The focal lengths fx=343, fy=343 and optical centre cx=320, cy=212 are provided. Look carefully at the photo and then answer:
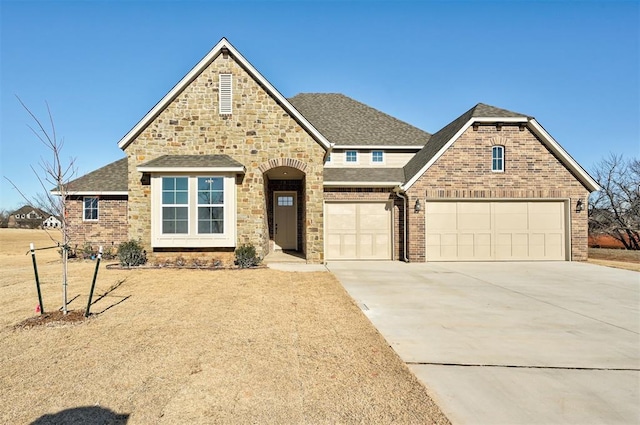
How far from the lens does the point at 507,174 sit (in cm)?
1409

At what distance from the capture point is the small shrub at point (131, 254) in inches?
464

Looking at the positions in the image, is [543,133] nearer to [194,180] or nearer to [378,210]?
[378,210]

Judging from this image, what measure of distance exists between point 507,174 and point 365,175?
582 cm

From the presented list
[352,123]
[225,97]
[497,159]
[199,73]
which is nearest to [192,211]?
[225,97]

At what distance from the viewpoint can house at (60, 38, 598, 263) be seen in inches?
480

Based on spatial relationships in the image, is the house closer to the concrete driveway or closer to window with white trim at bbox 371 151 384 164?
window with white trim at bbox 371 151 384 164

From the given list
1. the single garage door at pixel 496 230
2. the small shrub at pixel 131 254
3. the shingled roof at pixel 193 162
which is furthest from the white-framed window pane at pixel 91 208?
the single garage door at pixel 496 230

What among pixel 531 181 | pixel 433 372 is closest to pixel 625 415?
pixel 433 372

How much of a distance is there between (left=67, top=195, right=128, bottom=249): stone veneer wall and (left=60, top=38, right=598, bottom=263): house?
5 centimetres

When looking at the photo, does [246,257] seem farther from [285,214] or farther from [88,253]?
[88,253]

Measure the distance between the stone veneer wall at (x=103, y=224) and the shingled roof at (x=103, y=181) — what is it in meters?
0.42

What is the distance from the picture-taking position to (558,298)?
7.82 m

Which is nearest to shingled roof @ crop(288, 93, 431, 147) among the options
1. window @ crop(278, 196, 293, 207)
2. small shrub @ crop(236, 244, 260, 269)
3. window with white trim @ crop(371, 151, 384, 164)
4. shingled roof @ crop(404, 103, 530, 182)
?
window with white trim @ crop(371, 151, 384, 164)

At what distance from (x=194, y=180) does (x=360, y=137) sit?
8.96 metres
